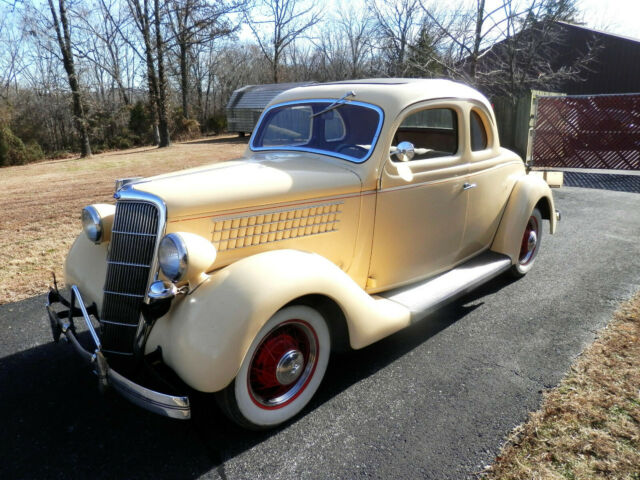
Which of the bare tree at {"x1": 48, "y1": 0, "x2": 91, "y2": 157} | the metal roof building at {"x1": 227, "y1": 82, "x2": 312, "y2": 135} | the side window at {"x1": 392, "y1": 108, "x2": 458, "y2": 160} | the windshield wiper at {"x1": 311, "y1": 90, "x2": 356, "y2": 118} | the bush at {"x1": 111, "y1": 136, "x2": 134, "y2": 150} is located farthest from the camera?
the metal roof building at {"x1": 227, "y1": 82, "x2": 312, "y2": 135}

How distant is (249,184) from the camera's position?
2.60 metres

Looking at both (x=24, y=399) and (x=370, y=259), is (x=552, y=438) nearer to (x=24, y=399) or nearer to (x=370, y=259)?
(x=370, y=259)

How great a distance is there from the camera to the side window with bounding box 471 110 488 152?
→ 13.0 ft

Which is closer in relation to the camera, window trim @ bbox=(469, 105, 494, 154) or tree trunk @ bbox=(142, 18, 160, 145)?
window trim @ bbox=(469, 105, 494, 154)

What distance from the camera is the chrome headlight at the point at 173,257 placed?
2.15 metres

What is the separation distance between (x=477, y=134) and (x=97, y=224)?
10.4ft

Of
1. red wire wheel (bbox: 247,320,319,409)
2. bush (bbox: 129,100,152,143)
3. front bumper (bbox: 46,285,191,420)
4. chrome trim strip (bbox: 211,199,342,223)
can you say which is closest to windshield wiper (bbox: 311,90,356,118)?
chrome trim strip (bbox: 211,199,342,223)

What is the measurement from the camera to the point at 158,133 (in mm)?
21594

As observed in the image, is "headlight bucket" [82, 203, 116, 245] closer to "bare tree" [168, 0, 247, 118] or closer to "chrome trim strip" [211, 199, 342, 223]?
"chrome trim strip" [211, 199, 342, 223]

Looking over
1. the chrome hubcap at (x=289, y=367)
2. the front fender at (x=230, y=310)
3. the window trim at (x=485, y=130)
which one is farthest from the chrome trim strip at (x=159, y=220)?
the window trim at (x=485, y=130)

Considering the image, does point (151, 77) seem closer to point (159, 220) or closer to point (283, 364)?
point (159, 220)

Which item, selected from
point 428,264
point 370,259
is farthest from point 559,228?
point 370,259

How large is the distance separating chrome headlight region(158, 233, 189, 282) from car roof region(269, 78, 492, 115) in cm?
179

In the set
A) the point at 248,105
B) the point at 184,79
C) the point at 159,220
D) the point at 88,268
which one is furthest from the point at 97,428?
the point at 184,79
